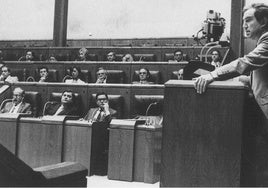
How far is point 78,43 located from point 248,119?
6668mm

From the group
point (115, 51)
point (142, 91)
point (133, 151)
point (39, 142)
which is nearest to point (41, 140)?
point (39, 142)

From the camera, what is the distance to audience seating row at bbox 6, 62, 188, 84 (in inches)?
159

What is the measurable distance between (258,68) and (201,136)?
0.24m

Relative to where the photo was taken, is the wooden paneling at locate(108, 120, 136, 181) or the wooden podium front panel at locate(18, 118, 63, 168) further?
the wooden podium front panel at locate(18, 118, 63, 168)

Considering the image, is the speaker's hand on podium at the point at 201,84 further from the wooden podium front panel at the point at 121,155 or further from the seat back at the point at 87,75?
the seat back at the point at 87,75

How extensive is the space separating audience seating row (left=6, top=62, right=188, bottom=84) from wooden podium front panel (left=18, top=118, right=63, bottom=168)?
1.32m

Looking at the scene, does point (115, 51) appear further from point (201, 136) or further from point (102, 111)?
point (201, 136)

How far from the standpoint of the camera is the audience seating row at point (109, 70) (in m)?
4.04

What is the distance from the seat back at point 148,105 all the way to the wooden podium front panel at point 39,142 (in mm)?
717

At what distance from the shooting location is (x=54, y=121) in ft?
9.39

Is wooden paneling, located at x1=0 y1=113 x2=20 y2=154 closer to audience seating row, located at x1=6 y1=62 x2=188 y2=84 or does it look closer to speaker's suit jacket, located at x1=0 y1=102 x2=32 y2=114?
speaker's suit jacket, located at x1=0 y1=102 x2=32 y2=114

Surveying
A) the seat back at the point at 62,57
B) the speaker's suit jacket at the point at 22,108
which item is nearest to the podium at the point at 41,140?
the speaker's suit jacket at the point at 22,108

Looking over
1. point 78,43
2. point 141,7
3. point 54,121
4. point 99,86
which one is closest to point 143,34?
point 141,7

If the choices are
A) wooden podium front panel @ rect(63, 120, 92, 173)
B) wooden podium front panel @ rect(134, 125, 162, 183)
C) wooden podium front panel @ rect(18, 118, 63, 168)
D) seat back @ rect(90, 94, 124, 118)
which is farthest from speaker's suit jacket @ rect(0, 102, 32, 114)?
wooden podium front panel @ rect(134, 125, 162, 183)
